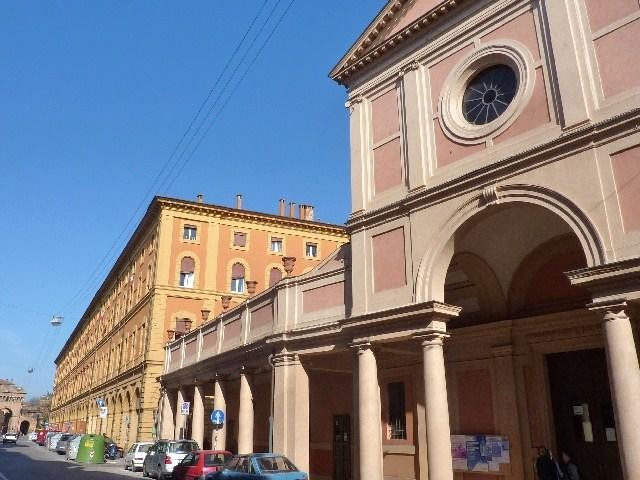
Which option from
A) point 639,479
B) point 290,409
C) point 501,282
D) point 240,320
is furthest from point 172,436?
point 639,479

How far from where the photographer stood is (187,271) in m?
41.5

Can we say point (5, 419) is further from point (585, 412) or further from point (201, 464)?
point (585, 412)

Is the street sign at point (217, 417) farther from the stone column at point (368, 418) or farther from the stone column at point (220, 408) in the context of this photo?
the stone column at point (368, 418)

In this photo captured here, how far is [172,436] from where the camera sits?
3100 cm

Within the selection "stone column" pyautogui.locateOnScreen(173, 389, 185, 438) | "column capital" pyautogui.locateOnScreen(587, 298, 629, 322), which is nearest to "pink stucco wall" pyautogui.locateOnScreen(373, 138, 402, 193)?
"column capital" pyautogui.locateOnScreen(587, 298, 629, 322)

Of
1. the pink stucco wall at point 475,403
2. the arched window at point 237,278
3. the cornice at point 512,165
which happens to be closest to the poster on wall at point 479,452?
the pink stucco wall at point 475,403

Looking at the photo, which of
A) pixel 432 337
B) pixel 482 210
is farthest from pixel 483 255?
pixel 432 337

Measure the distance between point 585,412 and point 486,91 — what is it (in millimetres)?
8269

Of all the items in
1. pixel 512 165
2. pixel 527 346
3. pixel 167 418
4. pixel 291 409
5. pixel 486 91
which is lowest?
pixel 291 409

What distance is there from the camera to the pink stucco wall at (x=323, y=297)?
17.0 metres

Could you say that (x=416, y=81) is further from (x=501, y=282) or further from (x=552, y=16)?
(x=501, y=282)

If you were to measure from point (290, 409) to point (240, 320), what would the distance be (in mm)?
6151

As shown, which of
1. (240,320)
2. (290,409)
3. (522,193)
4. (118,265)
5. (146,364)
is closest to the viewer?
(522,193)

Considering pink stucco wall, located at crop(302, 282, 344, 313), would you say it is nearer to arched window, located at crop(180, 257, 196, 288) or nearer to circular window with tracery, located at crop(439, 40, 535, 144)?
circular window with tracery, located at crop(439, 40, 535, 144)
